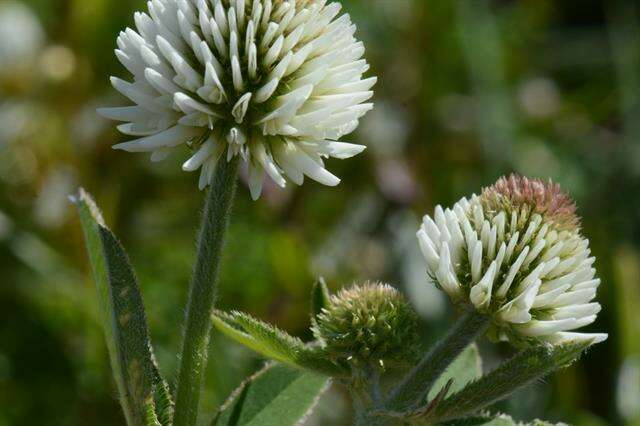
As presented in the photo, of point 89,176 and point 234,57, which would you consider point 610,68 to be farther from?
point 234,57

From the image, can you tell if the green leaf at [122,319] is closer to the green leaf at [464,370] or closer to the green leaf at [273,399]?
the green leaf at [273,399]

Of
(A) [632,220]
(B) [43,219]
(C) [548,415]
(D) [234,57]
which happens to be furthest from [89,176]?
(D) [234,57]

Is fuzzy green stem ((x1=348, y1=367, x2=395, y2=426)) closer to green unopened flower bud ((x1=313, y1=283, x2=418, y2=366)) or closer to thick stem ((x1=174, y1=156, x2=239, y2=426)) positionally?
green unopened flower bud ((x1=313, y1=283, x2=418, y2=366))

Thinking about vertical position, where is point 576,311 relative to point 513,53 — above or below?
below

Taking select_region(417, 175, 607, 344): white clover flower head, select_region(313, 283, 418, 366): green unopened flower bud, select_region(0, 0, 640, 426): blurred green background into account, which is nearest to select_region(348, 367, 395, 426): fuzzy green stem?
select_region(313, 283, 418, 366): green unopened flower bud

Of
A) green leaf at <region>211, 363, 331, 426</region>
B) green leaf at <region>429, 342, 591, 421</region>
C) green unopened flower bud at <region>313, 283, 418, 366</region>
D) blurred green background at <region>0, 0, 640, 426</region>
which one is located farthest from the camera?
blurred green background at <region>0, 0, 640, 426</region>

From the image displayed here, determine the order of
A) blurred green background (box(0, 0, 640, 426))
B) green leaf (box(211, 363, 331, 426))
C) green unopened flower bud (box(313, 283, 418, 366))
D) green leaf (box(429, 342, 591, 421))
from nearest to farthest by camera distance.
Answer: green leaf (box(429, 342, 591, 421))
green unopened flower bud (box(313, 283, 418, 366))
green leaf (box(211, 363, 331, 426))
blurred green background (box(0, 0, 640, 426))
